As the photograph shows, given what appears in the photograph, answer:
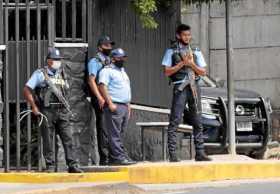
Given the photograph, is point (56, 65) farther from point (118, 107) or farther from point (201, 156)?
point (201, 156)

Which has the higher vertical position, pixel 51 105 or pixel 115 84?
pixel 115 84

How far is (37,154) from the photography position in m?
12.3

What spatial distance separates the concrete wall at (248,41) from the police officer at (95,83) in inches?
360

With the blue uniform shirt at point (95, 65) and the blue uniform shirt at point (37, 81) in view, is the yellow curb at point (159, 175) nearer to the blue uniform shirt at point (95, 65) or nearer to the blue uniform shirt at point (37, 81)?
the blue uniform shirt at point (37, 81)

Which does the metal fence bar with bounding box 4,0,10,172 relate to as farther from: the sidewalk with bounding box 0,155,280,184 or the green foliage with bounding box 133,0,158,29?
the green foliage with bounding box 133,0,158,29

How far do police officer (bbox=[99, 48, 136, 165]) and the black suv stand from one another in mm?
2631

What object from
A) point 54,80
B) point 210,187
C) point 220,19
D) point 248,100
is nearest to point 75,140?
point 54,80

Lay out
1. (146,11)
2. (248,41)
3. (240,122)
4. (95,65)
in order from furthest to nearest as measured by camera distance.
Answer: (248,41) < (240,122) < (146,11) < (95,65)

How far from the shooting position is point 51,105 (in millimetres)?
11492

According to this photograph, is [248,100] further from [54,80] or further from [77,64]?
[54,80]

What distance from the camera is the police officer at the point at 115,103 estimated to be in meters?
11.7

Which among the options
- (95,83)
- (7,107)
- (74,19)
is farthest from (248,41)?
(7,107)

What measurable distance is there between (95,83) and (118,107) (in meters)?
0.50

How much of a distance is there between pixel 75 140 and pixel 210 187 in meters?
2.58
